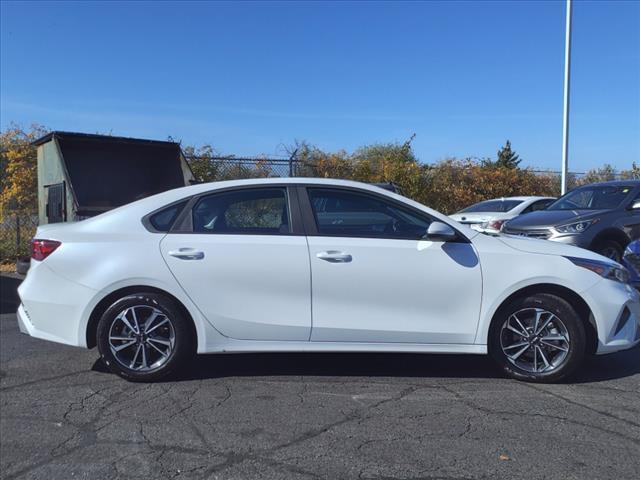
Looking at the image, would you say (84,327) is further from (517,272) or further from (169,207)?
(517,272)

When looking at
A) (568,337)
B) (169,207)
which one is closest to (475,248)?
(568,337)

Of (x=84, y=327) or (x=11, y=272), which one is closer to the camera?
(x=84, y=327)

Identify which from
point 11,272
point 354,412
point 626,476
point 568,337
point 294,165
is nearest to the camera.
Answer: point 626,476

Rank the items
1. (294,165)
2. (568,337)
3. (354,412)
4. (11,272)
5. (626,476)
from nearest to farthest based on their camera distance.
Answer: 1. (626,476)
2. (354,412)
3. (568,337)
4. (11,272)
5. (294,165)

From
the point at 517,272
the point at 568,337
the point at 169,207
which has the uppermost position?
the point at 169,207

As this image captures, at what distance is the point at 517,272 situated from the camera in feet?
15.1

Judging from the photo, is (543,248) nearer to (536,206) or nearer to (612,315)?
(612,315)

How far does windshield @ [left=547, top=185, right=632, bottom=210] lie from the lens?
361 inches

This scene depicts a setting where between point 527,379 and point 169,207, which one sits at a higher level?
point 169,207

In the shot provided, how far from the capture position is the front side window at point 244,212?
4758 mm

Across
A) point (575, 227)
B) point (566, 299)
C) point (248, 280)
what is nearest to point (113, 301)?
point (248, 280)

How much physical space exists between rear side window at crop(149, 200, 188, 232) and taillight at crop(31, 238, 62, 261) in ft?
2.54

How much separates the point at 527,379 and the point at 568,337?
0.46 meters

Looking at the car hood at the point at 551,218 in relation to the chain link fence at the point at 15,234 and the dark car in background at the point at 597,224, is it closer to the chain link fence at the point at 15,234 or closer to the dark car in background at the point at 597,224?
the dark car in background at the point at 597,224
